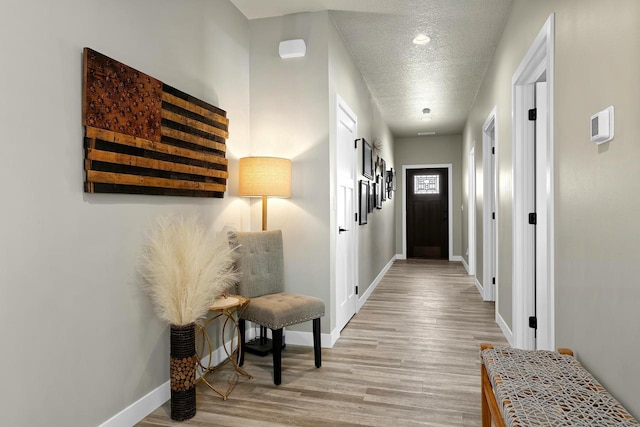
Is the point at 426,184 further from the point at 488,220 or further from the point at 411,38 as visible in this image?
the point at 411,38

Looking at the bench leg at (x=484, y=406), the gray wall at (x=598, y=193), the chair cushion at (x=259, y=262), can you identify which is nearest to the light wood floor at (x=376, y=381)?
the bench leg at (x=484, y=406)

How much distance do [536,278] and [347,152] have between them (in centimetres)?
208

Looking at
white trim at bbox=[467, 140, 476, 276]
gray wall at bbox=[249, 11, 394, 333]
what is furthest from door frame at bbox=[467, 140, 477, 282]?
gray wall at bbox=[249, 11, 394, 333]

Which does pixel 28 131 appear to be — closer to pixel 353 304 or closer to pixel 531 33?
pixel 531 33

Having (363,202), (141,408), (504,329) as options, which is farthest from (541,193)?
(141,408)

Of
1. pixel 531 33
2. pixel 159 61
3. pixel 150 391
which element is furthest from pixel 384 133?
pixel 150 391

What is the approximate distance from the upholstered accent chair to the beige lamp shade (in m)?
0.33

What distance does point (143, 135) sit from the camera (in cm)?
226

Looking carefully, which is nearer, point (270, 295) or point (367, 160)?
point (270, 295)

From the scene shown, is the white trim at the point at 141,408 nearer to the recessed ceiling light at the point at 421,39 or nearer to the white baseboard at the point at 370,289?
the white baseboard at the point at 370,289

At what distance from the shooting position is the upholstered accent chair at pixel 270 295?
2.67 m

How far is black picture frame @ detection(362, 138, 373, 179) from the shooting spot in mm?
4953

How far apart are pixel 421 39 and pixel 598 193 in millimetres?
2779

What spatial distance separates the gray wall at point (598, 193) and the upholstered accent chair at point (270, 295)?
151 cm
